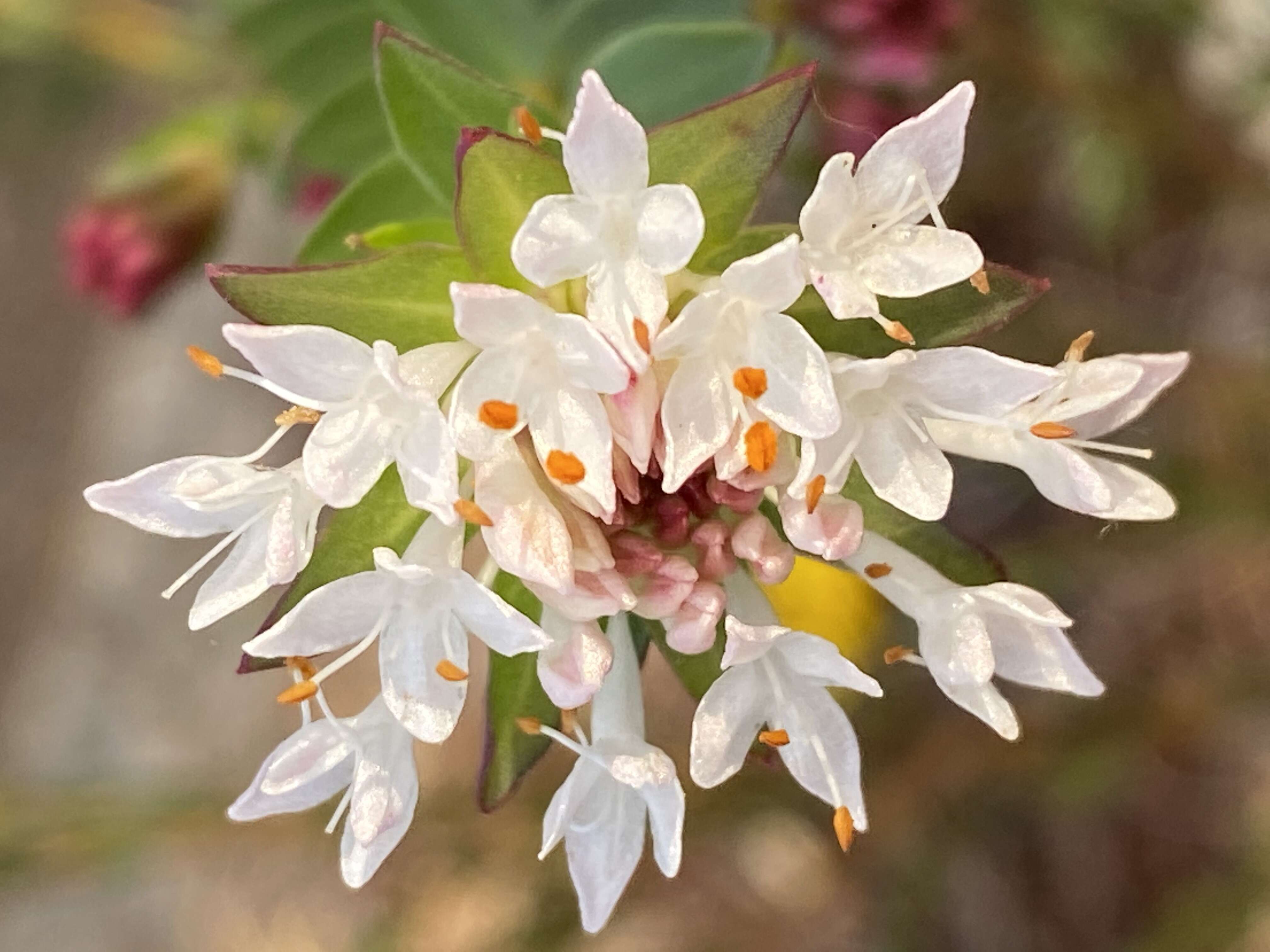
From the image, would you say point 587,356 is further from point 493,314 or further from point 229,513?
point 229,513

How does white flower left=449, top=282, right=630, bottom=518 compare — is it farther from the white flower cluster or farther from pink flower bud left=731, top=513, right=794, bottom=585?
pink flower bud left=731, top=513, right=794, bottom=585

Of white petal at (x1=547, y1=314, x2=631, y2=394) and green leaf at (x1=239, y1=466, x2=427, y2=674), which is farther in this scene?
green leaf at (x1=239, y1=466, x2=427, y2=674)

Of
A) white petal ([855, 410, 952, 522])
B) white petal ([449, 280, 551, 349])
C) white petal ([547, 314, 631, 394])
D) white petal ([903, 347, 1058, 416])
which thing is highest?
white petal ([449, 280, 551, 349])

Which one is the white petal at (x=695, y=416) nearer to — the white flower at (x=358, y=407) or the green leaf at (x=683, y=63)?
the white flower at (x=358, y=407)

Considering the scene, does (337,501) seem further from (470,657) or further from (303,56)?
(470,657)

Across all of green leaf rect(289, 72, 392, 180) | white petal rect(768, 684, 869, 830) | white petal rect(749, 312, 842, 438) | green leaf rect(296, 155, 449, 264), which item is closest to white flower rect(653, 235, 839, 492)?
white petal rect(749, 312, 842, 438)

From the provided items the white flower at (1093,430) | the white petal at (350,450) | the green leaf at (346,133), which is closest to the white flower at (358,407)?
the white petal at (350,450)
